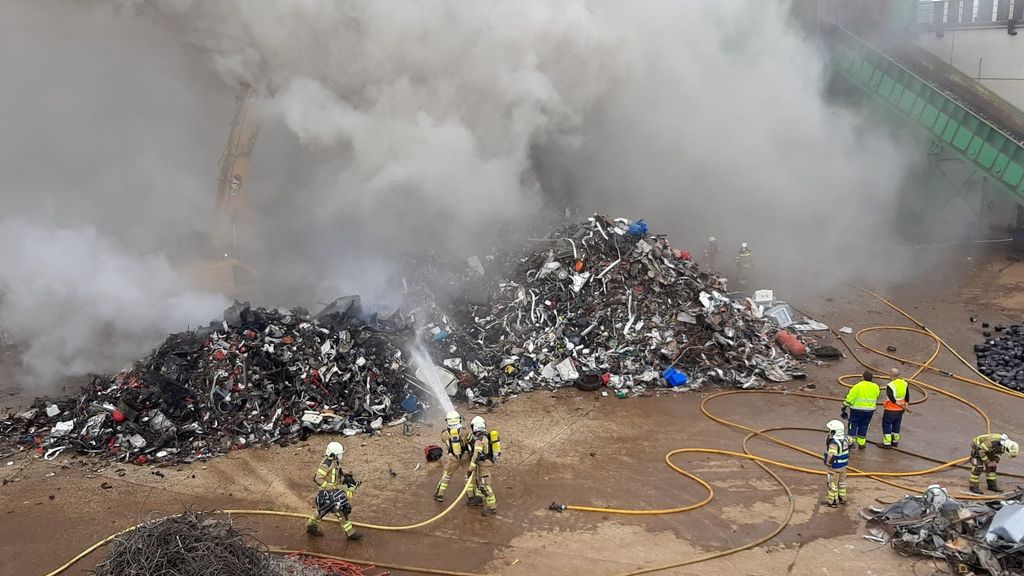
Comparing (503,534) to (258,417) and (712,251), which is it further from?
(712,251)

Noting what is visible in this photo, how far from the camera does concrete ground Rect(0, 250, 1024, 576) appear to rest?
21.5 feet

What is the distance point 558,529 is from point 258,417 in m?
4.64

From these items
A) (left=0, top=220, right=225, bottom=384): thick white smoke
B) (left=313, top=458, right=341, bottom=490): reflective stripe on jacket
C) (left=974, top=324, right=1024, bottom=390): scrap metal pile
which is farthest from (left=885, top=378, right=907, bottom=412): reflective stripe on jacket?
(left=0, top=220, right=225, bottom=384): thick white smoke

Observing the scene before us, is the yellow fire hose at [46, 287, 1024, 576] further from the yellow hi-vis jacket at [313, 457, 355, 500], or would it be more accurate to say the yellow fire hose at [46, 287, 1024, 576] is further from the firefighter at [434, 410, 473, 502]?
the yellow hi-vis jacket at [313, 457, 355, 500]

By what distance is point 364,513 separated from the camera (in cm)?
738

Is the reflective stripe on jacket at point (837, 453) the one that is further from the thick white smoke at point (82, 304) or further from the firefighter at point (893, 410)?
the thick white smoke at point (82, 304)

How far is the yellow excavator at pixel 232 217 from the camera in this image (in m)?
13.5

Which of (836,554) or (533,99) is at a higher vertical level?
(533,99)

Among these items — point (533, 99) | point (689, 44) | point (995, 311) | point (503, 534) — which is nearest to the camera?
point (503, 534)

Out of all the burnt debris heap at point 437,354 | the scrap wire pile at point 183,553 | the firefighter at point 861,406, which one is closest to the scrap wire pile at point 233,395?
the burnt debris heap at point 437,354

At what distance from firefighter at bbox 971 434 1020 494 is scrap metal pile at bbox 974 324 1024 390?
410cm

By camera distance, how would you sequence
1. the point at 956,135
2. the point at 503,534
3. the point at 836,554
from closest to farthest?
the point at 836,554 → the point at 503,534 → the point at 956,135

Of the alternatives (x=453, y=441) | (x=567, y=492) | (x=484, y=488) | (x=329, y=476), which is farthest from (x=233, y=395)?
(x=567, y=492)

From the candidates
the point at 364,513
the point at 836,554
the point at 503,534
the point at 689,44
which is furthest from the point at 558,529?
the point at 689,44
